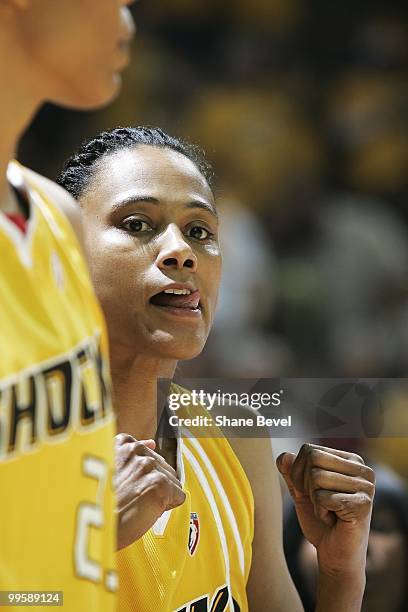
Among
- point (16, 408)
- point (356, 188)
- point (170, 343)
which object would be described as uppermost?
point (356, 188)

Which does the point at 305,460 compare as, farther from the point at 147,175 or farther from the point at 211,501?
the point at 147,175

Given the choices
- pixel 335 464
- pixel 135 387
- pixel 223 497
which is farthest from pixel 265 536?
pixel 135 387

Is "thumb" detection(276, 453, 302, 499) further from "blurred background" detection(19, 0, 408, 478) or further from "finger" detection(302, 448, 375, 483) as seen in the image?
"blurred background" detection(19, 0, 408, 478)

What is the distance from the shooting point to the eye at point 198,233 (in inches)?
51.1

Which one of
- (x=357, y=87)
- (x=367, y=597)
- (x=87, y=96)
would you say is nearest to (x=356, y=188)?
(x=357, y=87)

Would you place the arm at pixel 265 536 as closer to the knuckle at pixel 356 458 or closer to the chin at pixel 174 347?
the knuckle at pixel 356 458

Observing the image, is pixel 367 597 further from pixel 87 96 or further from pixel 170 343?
pixel 87 96

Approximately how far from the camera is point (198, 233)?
4.29ft

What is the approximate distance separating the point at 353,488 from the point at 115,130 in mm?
563

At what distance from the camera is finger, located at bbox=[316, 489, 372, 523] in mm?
1300

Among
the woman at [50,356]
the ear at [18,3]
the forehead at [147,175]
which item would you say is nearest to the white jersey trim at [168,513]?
the forehead at [147,175]

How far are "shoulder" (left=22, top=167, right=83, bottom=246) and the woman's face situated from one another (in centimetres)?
30

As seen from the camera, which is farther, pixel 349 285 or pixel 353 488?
pixel 349 285

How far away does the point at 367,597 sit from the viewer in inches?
69.4
